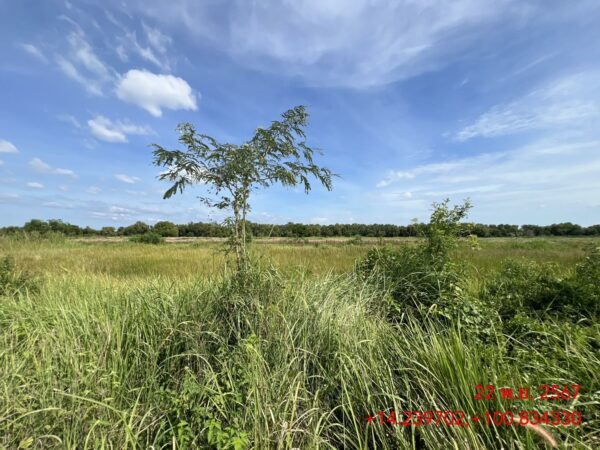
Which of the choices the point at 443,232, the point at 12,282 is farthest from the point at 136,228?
the point at 443,232

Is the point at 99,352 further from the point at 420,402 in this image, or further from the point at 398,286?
the point at 398,286

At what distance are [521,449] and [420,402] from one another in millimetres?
660

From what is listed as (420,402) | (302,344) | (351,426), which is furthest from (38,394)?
(420,402)

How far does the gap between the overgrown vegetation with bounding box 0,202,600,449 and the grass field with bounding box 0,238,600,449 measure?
2cm

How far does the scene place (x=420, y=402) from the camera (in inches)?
83.3

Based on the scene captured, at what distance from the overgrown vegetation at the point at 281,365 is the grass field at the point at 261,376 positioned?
2 cm

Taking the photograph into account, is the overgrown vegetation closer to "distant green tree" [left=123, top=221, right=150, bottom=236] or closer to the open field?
the open field

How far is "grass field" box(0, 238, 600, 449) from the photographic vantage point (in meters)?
1.83

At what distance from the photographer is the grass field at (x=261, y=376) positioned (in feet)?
6.01

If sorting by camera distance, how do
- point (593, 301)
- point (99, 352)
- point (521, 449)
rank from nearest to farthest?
point (521, 449) → point (99, 352) → point (593, 301)

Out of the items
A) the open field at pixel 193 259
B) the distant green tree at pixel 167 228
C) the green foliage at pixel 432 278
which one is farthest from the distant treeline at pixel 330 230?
the green foliage at pixel 432 278
